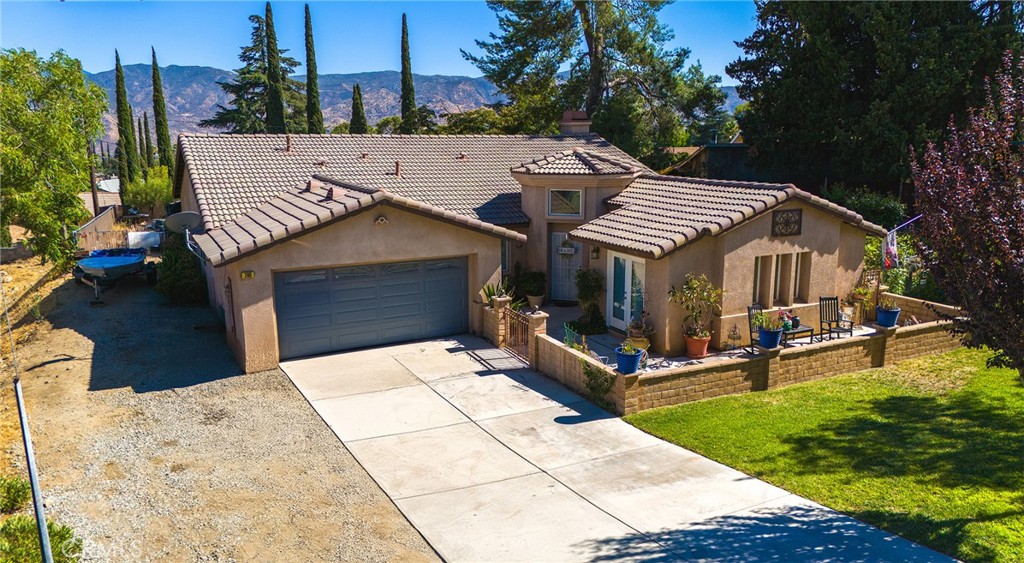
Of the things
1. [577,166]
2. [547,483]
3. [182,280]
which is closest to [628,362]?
[547,483]

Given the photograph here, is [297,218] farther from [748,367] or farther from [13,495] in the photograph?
[748,367]

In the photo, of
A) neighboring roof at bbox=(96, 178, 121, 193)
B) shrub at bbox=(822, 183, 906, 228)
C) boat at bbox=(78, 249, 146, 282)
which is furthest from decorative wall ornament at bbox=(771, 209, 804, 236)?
neighboring roof at bbox=(96, 178, 121, 193)

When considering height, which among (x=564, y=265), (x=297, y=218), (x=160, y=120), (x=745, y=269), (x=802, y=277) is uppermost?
(x=160, y=120)

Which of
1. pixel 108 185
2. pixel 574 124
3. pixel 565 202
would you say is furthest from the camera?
pixel 108 185

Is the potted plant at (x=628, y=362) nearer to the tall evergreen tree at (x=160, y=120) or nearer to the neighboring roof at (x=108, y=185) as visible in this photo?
the tall evergreen tree at (x=160, y=120)

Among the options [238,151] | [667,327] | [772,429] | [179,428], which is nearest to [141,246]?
[238,151]

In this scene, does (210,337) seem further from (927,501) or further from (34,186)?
(927,501)
